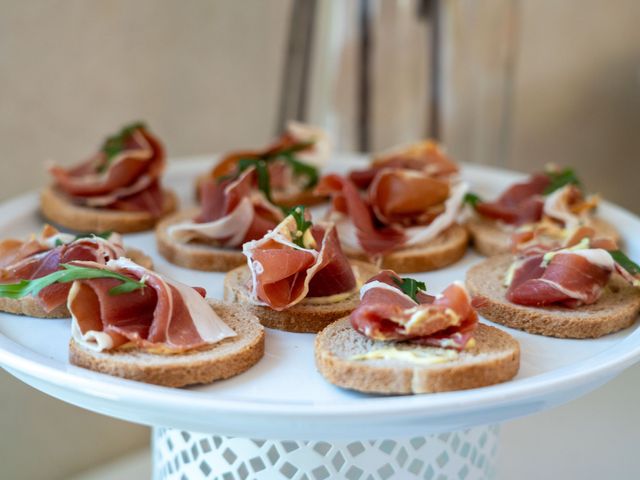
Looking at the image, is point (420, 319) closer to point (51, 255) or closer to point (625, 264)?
point (625, 264)

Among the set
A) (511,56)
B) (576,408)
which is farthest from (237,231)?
(511,56)

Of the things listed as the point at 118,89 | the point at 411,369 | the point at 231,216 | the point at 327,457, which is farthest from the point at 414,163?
the point at 118,89

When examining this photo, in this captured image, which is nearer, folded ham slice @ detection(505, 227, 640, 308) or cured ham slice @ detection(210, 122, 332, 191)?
folded ham slice @ detection(505, 227, 640, 308)

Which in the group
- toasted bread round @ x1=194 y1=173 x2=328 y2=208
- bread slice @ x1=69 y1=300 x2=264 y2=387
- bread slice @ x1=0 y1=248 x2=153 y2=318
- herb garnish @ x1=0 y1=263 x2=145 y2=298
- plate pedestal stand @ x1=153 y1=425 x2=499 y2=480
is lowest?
plate pedestal stand @ x1=153 y1=425 x2=499 y2=480

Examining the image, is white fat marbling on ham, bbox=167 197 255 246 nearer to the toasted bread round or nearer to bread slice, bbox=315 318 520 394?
the toasted bread round

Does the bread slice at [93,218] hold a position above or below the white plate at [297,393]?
below

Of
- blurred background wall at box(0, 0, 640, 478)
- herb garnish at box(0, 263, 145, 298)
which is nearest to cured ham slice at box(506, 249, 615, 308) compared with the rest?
herb garnish at box(0, 263, 145, 298)

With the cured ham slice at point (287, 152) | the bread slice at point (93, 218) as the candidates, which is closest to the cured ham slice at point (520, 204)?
the cured ham slice at point (287, 152)

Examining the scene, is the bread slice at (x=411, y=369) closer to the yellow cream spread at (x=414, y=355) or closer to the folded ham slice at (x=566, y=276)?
the yellow cream spread at (x=414, y=355)
